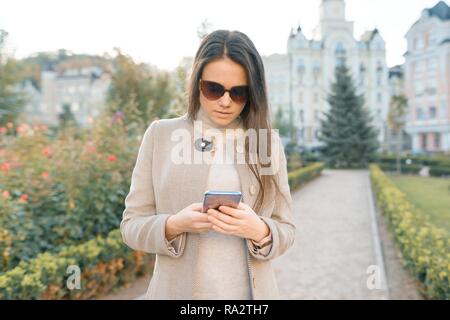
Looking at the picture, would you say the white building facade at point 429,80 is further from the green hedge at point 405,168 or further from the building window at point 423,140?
the green hedge at point 405,168

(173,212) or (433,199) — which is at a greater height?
(173,212)

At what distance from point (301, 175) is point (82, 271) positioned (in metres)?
11.2

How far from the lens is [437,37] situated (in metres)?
26.9

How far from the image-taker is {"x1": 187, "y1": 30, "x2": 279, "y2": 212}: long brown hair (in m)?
1.26

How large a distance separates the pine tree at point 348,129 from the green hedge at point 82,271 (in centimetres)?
2116

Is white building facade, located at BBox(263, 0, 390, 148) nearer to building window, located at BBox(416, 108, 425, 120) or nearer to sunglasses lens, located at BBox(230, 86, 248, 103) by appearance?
building window, located at BBox(416, 108, 425, 120)

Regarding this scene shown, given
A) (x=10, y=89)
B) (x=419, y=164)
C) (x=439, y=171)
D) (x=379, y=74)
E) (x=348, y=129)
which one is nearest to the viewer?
(x=439, y=171)

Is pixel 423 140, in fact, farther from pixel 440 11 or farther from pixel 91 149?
pixel 91 149

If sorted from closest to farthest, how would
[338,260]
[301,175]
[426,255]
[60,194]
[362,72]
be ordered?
[426,255] < [60,194] < [338,260] < [301,175] < [362,72]

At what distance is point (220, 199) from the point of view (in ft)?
3.64

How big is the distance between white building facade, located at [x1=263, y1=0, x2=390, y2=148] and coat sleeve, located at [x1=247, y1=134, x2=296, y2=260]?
29848 millimetres

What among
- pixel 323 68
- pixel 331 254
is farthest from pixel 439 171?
pixel 323 68

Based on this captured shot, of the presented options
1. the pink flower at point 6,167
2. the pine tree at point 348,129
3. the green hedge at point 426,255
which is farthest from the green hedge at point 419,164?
the pink flower at point 6,167
